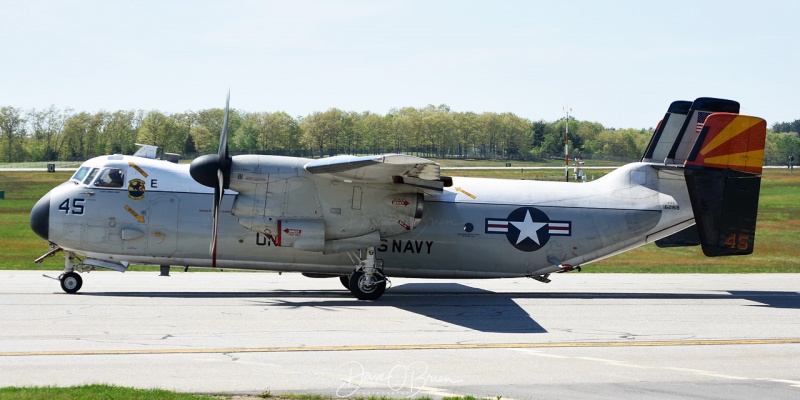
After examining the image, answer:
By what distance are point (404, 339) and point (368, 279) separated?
5.42m

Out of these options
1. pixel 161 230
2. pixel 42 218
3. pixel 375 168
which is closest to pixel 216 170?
pixel 161 230

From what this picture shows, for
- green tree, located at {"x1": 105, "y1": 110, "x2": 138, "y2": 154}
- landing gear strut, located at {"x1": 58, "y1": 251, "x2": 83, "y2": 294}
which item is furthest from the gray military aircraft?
green tree, located at {"x1": 105, "y1": 110, "x2": 138, "y2": 154}

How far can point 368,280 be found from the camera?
21.3 meters

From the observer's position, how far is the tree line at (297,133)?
4591 cm

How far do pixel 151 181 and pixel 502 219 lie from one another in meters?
9.84

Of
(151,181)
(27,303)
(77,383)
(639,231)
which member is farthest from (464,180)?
(77,383)

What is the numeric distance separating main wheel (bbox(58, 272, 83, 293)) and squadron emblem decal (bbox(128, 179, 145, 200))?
102 inches

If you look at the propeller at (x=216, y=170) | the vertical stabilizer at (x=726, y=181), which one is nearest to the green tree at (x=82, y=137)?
the propeller at (x=216, y=170)

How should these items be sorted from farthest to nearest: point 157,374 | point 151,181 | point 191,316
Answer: point 151,181 → point 191,316 → point 157,374

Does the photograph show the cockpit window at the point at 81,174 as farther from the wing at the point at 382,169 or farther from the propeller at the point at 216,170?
the wing at the point at 382,169

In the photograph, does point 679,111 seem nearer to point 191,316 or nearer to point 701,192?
point 701,192

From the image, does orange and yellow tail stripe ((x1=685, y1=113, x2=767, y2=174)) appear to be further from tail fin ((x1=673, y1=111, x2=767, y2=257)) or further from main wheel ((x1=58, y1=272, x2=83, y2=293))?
main wheel ((x1=58, y1=272, x2=83, y2=293))

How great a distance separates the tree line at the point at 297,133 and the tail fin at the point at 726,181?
19.0 meters

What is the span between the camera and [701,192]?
22.5 metres
